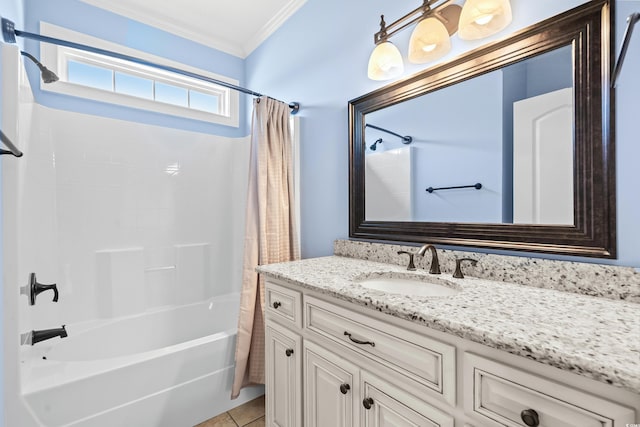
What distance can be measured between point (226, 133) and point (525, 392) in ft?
9.35

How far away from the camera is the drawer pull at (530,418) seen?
1.87 feet

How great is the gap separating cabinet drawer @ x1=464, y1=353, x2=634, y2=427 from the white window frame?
273 cm

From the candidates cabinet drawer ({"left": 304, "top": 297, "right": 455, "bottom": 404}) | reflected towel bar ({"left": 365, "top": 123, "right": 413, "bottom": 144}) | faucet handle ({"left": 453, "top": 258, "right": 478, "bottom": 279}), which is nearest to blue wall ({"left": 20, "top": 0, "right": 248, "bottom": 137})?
reflected towel bar ({"left": 365, "top": 123, "right": 413, "bottom": 144})

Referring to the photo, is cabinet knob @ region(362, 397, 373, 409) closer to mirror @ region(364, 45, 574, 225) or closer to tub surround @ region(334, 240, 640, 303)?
tub surround @ region(334, 240, 640, 303)

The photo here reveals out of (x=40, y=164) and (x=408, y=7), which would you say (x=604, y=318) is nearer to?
(x=408, y=7)

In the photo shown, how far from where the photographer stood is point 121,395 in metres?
1.42

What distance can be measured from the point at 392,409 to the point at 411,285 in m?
0.51

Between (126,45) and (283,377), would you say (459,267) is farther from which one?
(126,45)

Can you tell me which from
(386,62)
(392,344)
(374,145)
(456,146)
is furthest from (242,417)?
(386,62)

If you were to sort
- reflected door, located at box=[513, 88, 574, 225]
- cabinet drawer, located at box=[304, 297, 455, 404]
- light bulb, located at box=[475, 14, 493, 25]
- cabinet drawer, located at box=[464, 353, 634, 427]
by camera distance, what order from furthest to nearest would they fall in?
light bulb, located at box=[475, 14, 493, 25] → reflected door, located at box=[513, 88, 574, 225] → cabinet drawer, located at box=[304, 297, 455, 404] → cabinet drawer, located at box=[464, 353, 634, 427]

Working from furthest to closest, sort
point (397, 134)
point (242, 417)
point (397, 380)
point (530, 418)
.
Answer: point (242, 417) < point (397, 134) < point (397, 380) < point (530, 418)

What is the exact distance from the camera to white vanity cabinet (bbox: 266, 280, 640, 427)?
1.80ft

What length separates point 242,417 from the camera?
5.70ft

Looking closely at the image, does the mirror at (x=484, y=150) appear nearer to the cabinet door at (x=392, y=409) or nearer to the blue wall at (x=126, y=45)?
the cabinet door at (x=392, y=409)
